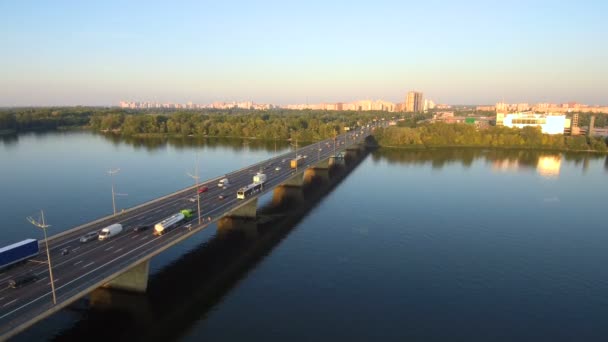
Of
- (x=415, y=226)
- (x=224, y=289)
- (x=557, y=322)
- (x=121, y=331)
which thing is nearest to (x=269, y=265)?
(x=224, y=289)

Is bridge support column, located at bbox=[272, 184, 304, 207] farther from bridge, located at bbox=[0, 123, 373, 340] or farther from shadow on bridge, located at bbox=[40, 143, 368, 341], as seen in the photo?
bridge, located at bbox=[0, 123, 373, 340]

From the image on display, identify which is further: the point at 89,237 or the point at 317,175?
the point at 317,175

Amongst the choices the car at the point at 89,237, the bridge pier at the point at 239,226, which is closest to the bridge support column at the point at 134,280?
the car at the point at 89,237

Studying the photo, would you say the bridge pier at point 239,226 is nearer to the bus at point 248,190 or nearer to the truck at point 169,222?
the bus at point 248,190

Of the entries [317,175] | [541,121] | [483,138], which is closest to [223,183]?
[317,175]

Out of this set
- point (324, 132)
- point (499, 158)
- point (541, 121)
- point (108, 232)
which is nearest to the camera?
point (108, 232)

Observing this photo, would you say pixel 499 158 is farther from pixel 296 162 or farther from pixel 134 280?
pixel 134 280

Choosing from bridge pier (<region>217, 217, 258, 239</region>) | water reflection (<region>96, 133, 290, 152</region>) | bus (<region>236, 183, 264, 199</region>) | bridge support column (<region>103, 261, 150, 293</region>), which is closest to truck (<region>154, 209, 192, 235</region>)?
bridge support column (<region>103, 261, 150, 293</region>)
